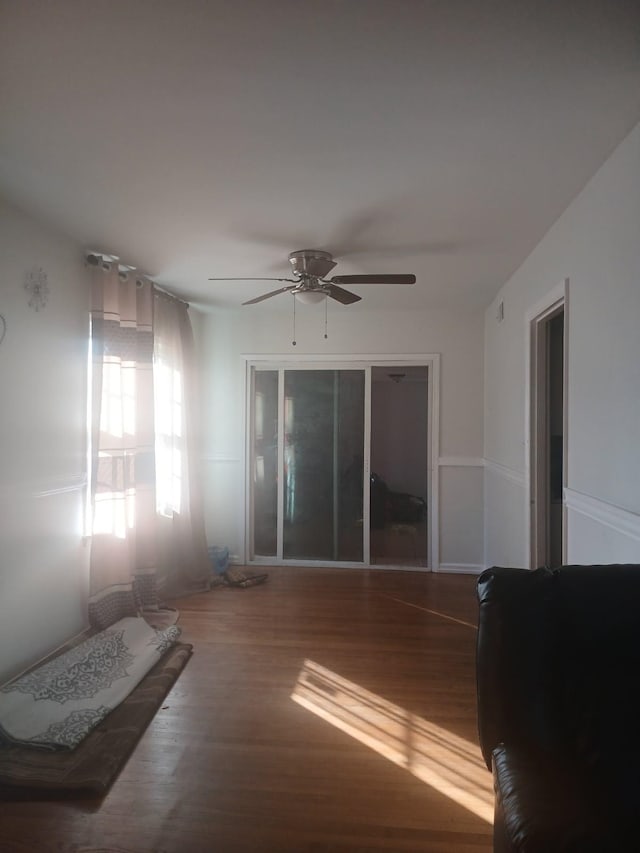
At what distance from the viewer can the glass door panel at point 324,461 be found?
16.4 ft

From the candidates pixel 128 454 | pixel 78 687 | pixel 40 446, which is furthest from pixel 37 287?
pixel 78 687

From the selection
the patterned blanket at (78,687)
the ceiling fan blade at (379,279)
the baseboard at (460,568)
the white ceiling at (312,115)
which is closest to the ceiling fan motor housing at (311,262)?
the white ceiling at (312,115)

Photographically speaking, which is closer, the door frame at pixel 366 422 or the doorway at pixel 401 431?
the door frame at pixel 366 422

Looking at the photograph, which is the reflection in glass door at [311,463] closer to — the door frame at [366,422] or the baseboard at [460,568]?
the door frame at [366,422]

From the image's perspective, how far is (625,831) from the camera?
1.05m

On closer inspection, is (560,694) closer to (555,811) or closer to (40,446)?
(555,811)

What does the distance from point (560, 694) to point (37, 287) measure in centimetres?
314

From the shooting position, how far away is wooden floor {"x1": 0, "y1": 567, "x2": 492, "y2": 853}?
170 centimetres

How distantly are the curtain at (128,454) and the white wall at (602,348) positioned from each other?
2792mm

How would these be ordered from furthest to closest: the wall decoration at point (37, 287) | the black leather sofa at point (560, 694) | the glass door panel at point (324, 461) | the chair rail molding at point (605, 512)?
the glass door panel at point (324, 461), the wall decoration at point (37, 287), the chair rail molding at point (605, 512), the black leather sofa at point (560, 694)

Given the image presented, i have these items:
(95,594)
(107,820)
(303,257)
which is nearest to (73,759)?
(107,820)

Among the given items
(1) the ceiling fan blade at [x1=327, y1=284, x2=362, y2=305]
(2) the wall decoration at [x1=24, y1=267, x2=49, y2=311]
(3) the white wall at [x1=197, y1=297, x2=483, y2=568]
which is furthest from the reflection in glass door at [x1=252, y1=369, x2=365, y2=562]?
(2) the wall decoration at [x1=24, y1=267, x2=49, y2=311]

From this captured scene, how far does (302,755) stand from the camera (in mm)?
2115

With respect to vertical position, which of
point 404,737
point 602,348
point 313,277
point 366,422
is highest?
point 313,277
